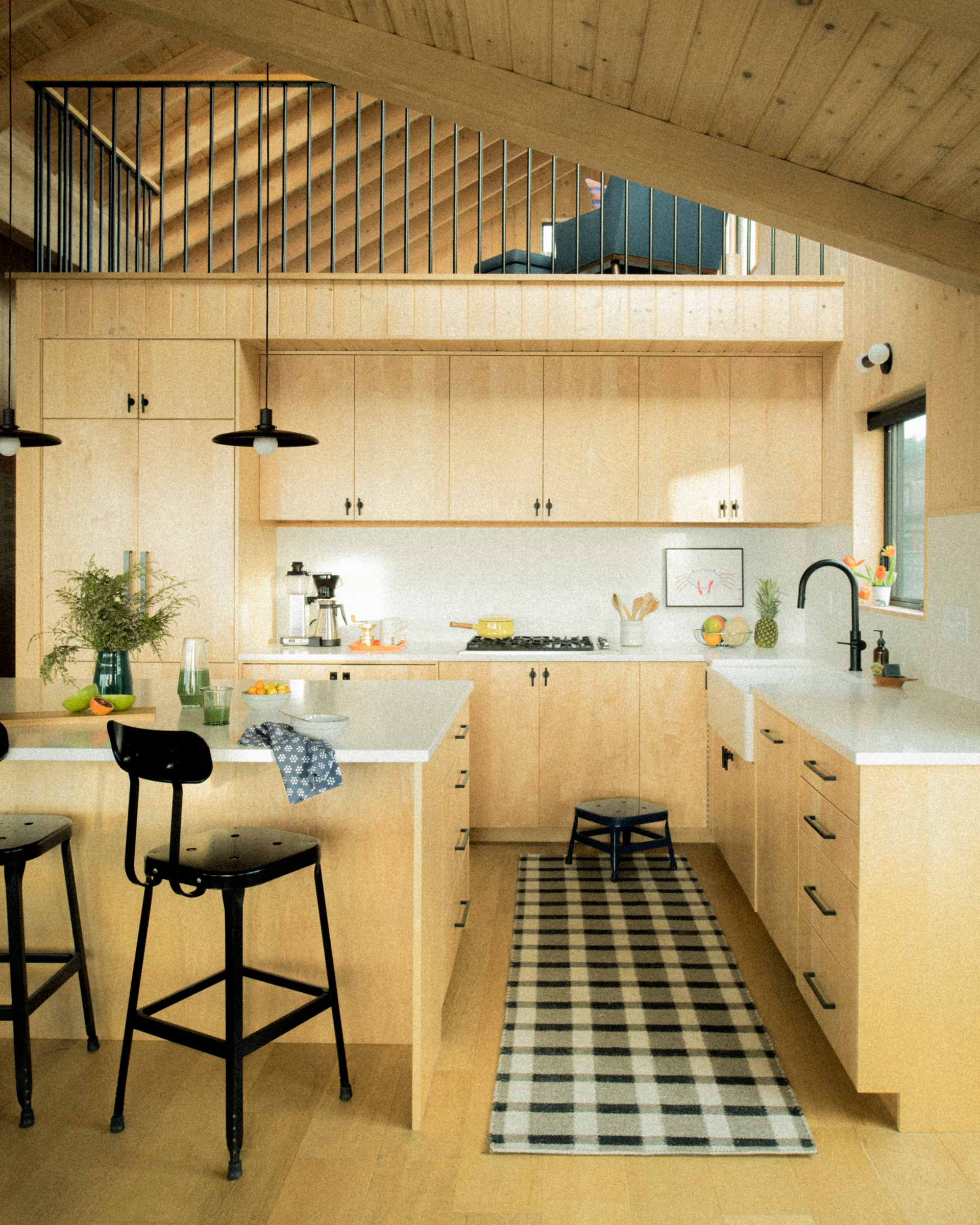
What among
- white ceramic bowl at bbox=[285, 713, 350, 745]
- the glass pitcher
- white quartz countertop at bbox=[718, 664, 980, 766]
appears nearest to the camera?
white quartz countertop at bbox=[718, 664, 980, 766]

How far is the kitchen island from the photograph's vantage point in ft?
8.18

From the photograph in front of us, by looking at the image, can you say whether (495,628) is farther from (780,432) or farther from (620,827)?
(780,432)

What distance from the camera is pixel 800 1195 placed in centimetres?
194

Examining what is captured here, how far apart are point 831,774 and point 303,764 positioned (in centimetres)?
135

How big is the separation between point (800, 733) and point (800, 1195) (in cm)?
119

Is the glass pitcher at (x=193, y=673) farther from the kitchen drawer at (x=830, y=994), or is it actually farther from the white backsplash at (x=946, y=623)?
the white backsplash at (x=946, y=623)

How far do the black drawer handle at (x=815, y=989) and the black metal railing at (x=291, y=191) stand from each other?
9.97 ft

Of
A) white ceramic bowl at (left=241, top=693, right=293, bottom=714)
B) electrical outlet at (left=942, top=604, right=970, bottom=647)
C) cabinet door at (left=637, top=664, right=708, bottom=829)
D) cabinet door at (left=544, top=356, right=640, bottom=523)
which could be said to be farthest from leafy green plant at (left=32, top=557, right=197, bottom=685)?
electrical outlet at (left=942, top=604, right=970, bottom=647)

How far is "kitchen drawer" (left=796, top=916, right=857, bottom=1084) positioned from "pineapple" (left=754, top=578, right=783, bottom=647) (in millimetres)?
2311

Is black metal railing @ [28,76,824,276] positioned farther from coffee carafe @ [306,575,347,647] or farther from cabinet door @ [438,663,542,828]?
cabinet door @ [438,663,542,828]

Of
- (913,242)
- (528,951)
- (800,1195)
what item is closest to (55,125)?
(913,242)

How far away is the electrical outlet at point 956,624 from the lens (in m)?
3.03

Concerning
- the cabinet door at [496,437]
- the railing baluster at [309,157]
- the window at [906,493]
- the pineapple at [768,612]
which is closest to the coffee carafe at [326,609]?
the cabinet door at [496,437]

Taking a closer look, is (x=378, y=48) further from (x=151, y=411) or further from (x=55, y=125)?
(x=55, y=125)
